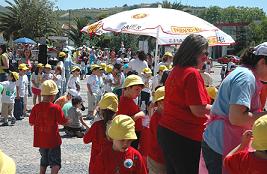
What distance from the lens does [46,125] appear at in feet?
19.5

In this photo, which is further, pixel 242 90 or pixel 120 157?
pixel 120 157

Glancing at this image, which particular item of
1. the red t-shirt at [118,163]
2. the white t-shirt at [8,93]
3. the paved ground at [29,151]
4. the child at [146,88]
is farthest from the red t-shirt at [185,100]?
the white t-shirt at [8,93]

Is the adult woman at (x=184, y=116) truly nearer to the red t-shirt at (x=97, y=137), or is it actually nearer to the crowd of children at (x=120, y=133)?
the crowd of children at (x=120, y=133)

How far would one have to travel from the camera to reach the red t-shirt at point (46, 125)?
5910 millimetres

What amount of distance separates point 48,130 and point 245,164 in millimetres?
3510

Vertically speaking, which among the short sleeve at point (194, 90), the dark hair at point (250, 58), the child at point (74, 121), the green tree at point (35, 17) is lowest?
the child at point (74, 121)

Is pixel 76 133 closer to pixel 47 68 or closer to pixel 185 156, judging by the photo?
pixel 47 68

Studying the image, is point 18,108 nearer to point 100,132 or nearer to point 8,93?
point 8,93

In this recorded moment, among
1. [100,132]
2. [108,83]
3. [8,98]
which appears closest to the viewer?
[100,132]

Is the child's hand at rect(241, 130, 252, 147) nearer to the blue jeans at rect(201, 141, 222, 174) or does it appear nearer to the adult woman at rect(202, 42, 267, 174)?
the adult woman at rect(202, 42, 267, 174)

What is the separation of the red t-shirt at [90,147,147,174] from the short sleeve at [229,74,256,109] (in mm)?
1040

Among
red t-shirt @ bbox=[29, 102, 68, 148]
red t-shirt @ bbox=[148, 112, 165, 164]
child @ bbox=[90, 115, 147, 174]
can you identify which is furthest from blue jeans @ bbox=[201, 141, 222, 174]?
red t-shirt @ bbox=[29, 102, 68, 148]

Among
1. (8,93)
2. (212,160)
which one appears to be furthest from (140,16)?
(212,160)

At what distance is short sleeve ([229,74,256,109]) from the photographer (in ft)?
10.5
